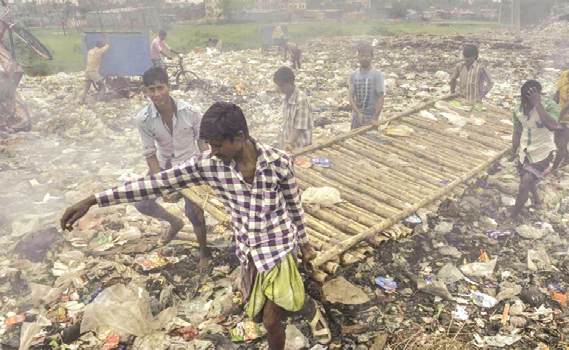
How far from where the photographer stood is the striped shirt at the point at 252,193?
1911mm

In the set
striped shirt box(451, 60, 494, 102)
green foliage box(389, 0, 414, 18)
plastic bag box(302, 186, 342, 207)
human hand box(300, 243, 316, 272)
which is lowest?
plastic bag box(302, 186, 342, 207)

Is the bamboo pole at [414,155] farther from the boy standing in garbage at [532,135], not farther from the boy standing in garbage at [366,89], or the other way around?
the boy standing in garbage at [532,135]

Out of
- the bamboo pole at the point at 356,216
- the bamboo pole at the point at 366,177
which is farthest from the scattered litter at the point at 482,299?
the bamboo pole at the point at 366,177

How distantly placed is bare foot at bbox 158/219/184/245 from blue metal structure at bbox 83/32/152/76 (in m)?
6.35

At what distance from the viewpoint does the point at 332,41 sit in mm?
19484

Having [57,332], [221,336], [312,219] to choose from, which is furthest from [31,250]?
[312,219]

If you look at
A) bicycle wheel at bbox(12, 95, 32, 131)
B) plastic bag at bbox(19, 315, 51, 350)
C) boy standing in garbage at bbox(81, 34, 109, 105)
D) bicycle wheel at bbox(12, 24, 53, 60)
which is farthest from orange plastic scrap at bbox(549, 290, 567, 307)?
bicycle wheel at bbox(12, 24, 53, 60)

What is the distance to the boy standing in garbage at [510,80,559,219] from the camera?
366 centimetres

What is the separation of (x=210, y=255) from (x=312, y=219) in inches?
35.6

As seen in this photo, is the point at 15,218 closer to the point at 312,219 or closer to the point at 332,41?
A: the point at 312,219

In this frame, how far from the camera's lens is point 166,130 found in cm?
320

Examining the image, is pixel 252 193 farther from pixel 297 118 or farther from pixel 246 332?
pixel 297 118

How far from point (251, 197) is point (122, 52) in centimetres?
834

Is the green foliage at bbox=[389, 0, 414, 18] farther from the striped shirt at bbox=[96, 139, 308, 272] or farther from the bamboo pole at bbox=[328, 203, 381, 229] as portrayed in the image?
the striped shirt at bbox=[96, 139, 308, 272]
